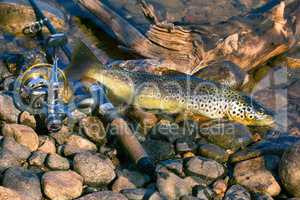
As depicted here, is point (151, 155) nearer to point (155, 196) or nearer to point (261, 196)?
point (155, 196)

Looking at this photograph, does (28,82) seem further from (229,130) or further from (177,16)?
(177,16)

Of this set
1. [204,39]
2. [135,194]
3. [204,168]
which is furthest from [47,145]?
[204,39]

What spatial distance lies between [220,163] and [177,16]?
11.7ft

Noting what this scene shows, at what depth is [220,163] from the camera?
14.0 ft

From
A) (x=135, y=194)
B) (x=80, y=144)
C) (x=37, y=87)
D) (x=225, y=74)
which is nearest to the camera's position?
(x=135, y=194)

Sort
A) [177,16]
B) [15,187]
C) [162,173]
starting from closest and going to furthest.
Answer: [15,187], [162,173], [177,16]

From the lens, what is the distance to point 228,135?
181 inches

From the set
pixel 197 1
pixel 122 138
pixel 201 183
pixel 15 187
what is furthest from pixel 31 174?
pixel 197 1

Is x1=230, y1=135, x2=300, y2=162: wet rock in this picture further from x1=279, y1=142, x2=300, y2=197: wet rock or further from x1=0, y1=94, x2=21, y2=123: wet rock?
x1=0, y1=94, x2=21, y2=123: wet rock

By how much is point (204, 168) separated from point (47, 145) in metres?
1.21

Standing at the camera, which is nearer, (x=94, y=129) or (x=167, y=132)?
(x=94, y=129)

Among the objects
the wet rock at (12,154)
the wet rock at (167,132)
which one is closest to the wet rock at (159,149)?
the wet rock at (167,132)

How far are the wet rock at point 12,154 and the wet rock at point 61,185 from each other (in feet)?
0.93

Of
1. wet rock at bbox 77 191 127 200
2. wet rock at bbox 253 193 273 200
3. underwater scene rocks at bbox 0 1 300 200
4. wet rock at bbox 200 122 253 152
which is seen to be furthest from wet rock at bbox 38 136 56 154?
wet rock at bbox 253 193 273 200
